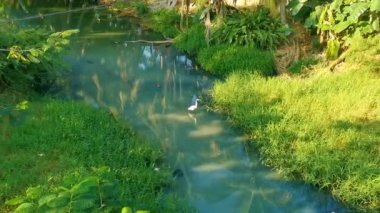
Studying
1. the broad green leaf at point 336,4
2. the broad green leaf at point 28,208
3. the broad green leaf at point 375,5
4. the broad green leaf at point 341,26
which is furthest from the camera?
the broad green leaf at point 336,4

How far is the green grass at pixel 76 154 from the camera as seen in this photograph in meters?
5.44

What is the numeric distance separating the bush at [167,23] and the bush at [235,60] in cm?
241

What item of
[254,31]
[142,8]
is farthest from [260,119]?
[142,8]

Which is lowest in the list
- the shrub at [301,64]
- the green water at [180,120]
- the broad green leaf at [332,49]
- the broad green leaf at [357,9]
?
the green water at [180,120]

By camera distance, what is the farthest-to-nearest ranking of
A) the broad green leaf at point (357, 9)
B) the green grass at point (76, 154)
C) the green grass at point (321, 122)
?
the broad green leaf at point (357, 9) → the green grass at point (321, 122) → the green grass at point (76, 154)

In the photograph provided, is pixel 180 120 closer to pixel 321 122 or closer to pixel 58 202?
pixel 321 122

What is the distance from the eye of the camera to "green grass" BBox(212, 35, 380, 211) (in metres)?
5.96

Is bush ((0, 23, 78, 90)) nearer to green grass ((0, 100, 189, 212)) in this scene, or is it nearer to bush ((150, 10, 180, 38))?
green grass ((0, 100, 189, 212))

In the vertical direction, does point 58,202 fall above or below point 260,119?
above

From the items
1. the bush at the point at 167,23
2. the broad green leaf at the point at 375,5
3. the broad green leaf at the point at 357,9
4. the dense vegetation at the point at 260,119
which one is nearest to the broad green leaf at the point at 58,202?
the dense vegetation at the point at 260,119

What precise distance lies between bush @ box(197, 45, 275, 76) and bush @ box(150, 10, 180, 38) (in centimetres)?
241

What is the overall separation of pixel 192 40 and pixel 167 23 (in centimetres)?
204

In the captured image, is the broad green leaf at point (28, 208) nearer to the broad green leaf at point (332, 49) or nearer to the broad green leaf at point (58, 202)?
the broad green leaf at point (58, 202)

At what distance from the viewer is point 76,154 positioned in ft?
20.8
